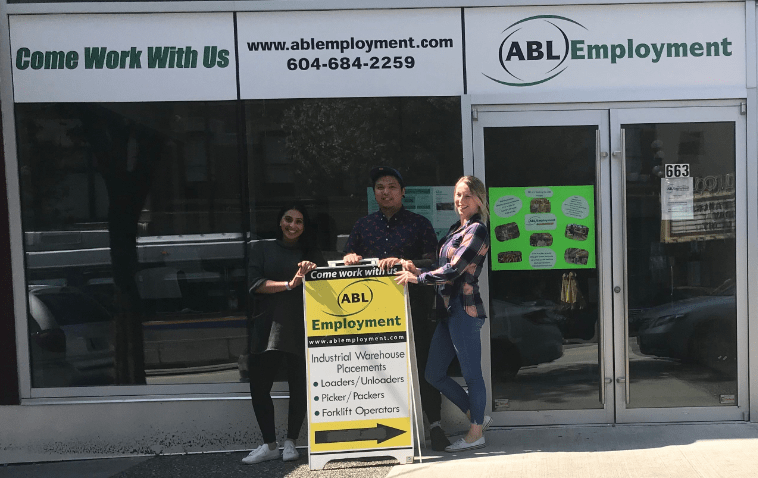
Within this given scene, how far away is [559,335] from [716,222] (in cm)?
148

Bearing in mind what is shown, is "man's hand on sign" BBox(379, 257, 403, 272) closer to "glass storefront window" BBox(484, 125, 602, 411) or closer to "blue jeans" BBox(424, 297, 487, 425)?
"blue jeans" BBox(424, 297, 487, 425)

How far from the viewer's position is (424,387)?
5445 millimetres

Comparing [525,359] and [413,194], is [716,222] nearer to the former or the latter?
[525,359]

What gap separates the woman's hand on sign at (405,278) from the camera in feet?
16.2

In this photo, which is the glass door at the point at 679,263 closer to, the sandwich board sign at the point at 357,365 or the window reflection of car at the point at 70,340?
the sandwich board sign at the point at 357,365

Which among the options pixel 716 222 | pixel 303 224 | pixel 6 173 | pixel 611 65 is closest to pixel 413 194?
pixel 303 224

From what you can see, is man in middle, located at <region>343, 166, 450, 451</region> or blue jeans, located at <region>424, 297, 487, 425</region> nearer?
blue jeans, located at <region>424, 297, 487, 425</region>

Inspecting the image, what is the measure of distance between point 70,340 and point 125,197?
121 centimetres

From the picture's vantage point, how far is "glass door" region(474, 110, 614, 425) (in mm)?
5676

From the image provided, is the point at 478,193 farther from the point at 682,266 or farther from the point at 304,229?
the point at 682,266

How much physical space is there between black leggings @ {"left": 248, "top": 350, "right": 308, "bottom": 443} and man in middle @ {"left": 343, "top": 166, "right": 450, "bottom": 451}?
0.86 m

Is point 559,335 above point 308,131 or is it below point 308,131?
below

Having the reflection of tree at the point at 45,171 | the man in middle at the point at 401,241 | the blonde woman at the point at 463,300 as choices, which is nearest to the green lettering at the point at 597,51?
the blonde woman at the point at 463,300

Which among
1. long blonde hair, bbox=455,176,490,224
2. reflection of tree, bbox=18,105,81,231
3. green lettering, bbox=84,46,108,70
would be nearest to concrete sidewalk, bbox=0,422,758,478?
long blonde hair, bbox=455,176,490,224
